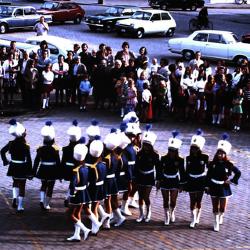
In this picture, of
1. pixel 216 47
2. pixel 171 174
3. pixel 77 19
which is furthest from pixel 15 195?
pixel 77 19

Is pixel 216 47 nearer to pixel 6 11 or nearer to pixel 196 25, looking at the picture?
pixel 196 25

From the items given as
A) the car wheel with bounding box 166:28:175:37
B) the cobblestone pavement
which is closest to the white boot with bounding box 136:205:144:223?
the cobblestone pavement

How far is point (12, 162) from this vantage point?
1335 centimetres

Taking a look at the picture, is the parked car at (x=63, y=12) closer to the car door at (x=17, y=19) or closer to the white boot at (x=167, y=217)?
the car door at (x=17, y=19)

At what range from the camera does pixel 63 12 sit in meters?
40.2

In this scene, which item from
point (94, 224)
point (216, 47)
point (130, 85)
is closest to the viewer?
point (94, 224)

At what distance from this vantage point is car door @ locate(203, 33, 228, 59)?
2909 centimetres

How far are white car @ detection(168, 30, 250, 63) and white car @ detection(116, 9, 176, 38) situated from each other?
5.27 meters

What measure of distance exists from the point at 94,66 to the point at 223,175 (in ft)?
32.3

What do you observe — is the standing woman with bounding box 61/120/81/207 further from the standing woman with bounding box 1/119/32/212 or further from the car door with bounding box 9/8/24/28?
the car door with bounding box 9/8/24/28

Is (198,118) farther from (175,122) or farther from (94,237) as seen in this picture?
(94,237)

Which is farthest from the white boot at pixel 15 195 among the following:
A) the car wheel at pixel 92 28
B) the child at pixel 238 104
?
the car wheel at pixel 92 28

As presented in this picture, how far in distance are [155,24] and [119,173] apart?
2373cm

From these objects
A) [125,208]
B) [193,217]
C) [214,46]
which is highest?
[214,46]
